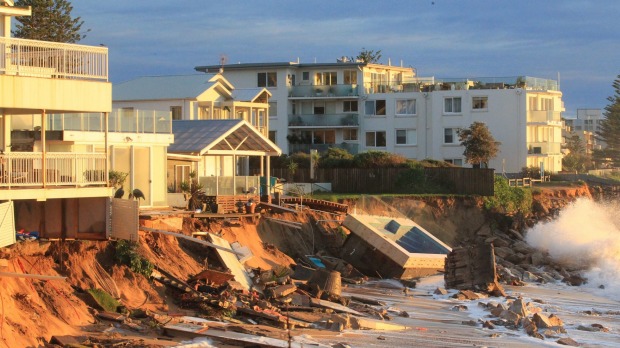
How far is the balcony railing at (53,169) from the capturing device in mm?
25250

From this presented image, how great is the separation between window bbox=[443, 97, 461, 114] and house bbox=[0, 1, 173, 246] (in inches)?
1849

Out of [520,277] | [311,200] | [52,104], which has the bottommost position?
[520,277]

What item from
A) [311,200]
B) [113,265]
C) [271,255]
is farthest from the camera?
[311,200]

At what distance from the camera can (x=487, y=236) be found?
52125 mm

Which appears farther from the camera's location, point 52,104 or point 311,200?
point 311,200

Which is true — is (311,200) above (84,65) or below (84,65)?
below

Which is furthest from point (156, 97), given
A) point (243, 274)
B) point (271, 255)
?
point (243, 274)

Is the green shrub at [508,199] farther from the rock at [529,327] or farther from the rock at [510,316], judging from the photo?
the rock at [529,327]

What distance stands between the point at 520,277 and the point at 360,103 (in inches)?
1433

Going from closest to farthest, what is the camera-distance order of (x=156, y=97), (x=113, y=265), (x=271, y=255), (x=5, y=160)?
(x=5, y=160) → (x=113, y=265) → (x=271, y=255) → (x=156, y=97)

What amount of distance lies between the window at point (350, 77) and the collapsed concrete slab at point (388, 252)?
36094mm

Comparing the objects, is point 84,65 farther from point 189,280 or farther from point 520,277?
point 520,277

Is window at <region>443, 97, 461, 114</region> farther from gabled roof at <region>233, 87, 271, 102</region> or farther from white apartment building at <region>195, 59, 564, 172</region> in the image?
gabled roof at <region>233, 87, 271, 102</region>

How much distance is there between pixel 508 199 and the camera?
2223 inches
